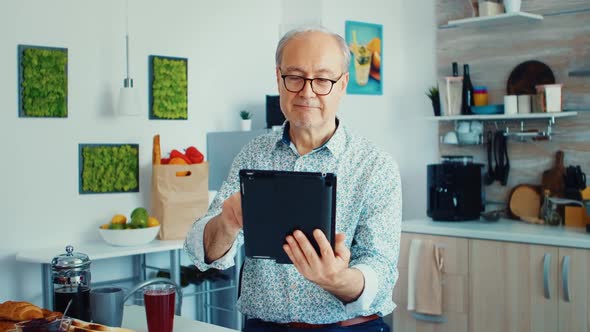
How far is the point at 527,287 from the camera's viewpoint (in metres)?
3.56

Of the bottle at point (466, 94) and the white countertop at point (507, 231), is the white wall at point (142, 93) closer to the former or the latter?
the bottle at point (466, 94)

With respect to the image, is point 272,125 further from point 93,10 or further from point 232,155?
point 93,10

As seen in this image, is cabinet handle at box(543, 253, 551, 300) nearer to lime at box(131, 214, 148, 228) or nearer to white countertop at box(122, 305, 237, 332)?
lime at box(131, 214, 148, 228)

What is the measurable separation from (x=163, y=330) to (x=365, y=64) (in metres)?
3.21

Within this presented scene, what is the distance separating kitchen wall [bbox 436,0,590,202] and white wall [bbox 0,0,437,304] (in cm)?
18

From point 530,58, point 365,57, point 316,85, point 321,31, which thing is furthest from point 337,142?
point 365,57

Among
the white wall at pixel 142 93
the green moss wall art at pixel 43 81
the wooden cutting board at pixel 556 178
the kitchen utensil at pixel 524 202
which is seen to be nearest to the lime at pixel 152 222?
the white wall at pixel 142 93

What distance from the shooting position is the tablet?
5.09ft

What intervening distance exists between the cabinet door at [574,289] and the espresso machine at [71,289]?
2.39 metres

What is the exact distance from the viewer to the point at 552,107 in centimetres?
396

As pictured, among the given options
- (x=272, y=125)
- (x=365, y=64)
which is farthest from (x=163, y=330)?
(x=365, y=64)

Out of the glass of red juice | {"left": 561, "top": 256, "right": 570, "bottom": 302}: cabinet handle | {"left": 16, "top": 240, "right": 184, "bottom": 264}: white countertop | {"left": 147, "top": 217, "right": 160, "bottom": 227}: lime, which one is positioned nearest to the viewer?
the glass of red juice

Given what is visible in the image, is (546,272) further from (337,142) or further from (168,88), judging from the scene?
(168,88)

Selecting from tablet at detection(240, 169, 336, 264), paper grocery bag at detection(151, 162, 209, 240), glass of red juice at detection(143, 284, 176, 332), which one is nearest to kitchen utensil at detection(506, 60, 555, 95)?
paper grocery bag at detection(151, 162, 209, 240)
